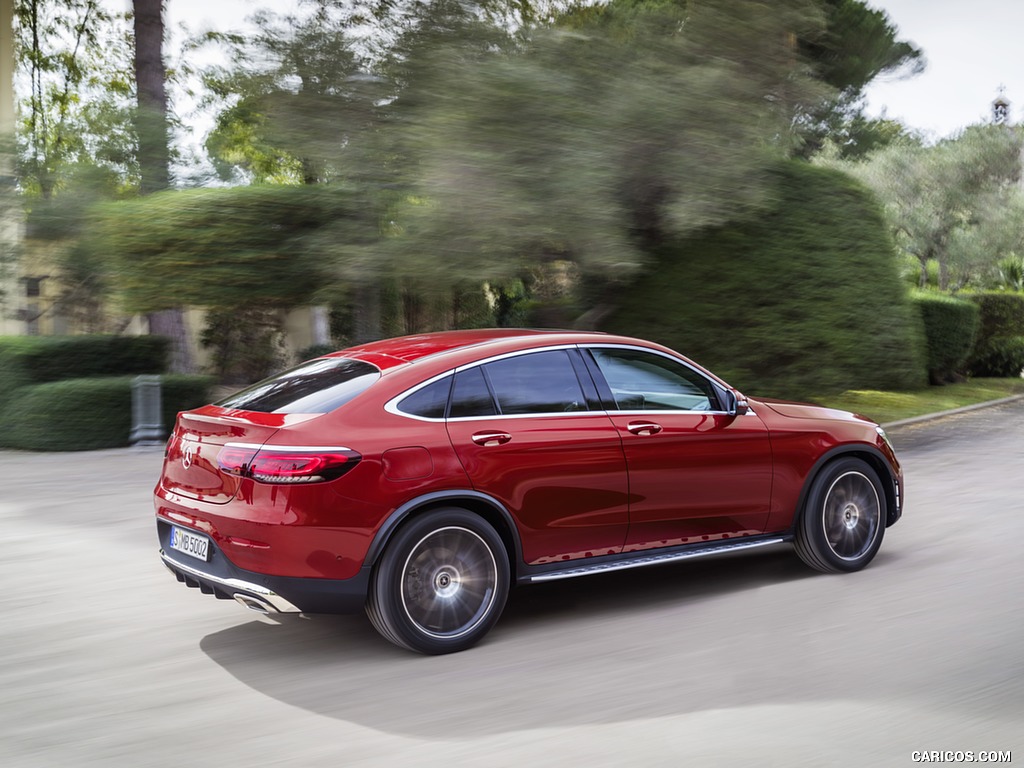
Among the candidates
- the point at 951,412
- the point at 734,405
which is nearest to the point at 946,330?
the point at 951,412

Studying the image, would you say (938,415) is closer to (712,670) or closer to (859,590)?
(859,590)

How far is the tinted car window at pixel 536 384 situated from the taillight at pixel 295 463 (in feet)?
3.29

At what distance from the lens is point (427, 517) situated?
5.30 metres

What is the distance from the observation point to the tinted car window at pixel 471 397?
5.59 m

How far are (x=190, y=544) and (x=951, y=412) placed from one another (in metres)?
16.2

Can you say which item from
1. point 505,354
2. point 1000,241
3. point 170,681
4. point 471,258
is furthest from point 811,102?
point 1000,241

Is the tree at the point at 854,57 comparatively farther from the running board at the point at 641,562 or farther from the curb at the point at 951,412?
the running board at the point at 641,562

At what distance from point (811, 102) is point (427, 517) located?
10946 mm

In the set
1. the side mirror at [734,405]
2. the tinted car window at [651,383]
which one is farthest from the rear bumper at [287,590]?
the side mirror at [734,405]

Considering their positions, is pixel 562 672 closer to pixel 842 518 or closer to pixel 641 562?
pixel 641 562

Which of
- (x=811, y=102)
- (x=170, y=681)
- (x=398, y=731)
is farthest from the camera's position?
(x=811, y=102)

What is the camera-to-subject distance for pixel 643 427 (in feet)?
20.0

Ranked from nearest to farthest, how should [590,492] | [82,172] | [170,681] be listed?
1. [170,681]
2. [590,492]
3. [82,172]

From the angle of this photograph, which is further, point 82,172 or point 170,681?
point 82,172
